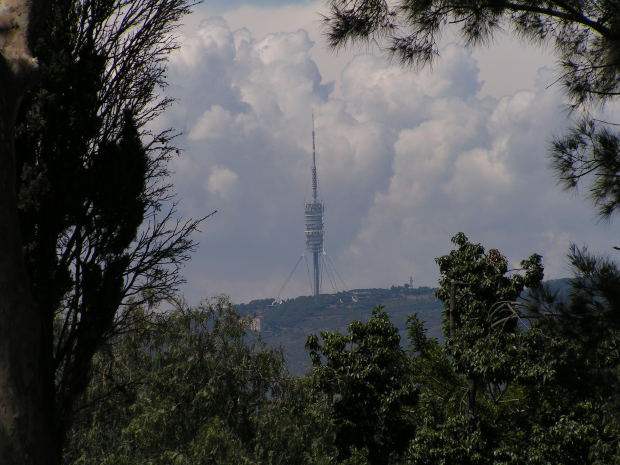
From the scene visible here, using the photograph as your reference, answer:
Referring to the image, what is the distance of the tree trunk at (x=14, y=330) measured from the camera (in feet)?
20.8

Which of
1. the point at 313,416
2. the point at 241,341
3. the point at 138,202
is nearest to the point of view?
the point at 138,202

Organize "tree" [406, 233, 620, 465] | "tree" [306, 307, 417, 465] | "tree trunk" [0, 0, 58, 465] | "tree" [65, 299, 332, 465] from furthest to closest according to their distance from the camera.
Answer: "tree" [306, 307, 417, 465]
"tree" [65, 299, 332, 465]
"tree" [406, 233, 620, 465]
"tree trunk" [0, 0, 58, 465]

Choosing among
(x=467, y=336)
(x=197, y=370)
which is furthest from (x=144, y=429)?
(x=467, y=336)

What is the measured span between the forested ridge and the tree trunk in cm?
2

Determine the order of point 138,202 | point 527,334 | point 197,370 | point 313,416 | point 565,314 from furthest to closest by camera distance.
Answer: point 197,370 < point 313,416 < point 527,334 < point 138,202 < point 565,314

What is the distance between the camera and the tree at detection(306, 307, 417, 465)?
2248 centimetres

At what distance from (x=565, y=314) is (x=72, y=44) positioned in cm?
692

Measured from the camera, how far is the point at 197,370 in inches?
989

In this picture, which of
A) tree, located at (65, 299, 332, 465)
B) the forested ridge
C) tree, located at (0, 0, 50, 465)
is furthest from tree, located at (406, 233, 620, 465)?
tree, located at (0, 0, 50, 465)

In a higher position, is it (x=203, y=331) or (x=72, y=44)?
(x=72, y=44)

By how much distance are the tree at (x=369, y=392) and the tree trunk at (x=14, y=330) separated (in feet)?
53.2

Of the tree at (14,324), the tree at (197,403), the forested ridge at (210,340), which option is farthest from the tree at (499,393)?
the tree at (14,324)

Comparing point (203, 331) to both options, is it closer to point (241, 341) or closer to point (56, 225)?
point (241, 341)

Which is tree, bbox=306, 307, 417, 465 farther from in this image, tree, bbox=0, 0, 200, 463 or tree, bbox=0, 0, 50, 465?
tree, bbox=0, 0, 50, 465
